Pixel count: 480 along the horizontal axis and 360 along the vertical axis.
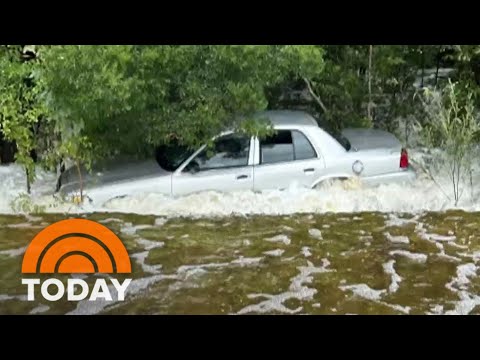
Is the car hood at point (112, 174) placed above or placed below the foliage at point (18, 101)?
below

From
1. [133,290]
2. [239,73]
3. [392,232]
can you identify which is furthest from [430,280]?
[239,73]

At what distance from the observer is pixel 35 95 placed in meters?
6.82

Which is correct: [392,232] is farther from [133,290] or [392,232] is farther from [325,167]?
[133,290]

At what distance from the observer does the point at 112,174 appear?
22.9 ft

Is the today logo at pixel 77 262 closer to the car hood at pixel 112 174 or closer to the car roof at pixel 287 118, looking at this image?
the car hood at pixel 112 174

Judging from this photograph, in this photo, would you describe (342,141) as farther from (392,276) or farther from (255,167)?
(392,276)

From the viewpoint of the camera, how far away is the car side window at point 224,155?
22.3 feet

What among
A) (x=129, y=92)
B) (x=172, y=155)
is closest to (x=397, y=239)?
(x=172, y=155)

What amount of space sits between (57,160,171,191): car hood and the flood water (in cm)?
44

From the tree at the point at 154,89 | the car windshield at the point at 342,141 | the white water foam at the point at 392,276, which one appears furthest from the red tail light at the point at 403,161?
the white water foam at the point at 392,276

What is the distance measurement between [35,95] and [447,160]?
14.0ft

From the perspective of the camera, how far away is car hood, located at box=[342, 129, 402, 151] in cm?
718

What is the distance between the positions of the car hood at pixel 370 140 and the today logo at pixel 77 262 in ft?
10.6

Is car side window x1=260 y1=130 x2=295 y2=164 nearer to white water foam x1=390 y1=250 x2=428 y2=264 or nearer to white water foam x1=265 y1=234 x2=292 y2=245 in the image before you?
white water foam x1=265 y1=234 x2=292 y2=245
